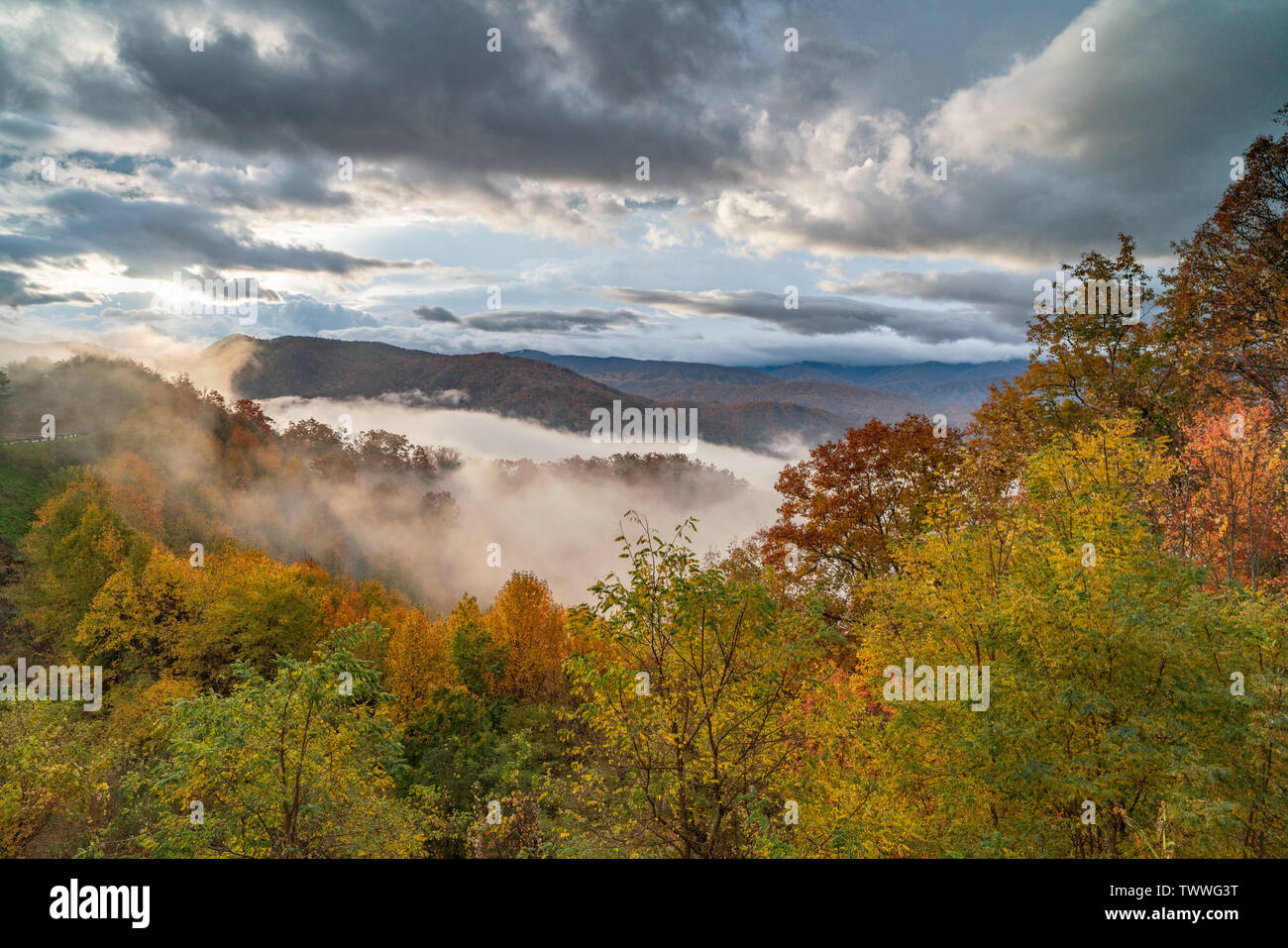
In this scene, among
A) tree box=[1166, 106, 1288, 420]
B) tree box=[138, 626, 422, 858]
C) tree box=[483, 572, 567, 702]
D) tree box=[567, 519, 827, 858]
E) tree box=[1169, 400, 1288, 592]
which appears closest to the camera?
tree box=[567, 519, 827, 858]

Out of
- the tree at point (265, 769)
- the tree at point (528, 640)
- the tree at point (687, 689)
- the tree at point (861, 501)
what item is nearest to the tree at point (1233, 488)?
the tree at point (861, 501)

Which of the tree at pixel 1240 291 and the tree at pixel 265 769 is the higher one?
the tree at pixel 1240 291

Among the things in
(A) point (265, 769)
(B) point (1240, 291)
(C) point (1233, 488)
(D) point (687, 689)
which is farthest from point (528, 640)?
(B) point (1240, 291)

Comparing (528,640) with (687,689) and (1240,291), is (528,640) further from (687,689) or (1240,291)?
(1240,291)

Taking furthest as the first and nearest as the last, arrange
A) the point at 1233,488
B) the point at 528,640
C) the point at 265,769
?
the point at 528,640, the point at 1233,488, the point at 265,769

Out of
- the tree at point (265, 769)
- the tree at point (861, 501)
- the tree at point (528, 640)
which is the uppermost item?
the tree at point (861, 501)

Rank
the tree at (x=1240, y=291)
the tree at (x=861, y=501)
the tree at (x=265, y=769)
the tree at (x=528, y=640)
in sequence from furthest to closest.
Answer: the tree at (x=528, y=640) < the tree at (x=861, y=501) < the tree at (x=1240, y=291) < the tree at (x=265, y=769)

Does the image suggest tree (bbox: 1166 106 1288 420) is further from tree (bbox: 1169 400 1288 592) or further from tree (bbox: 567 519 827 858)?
tree (bbox: 567 519 827 858)

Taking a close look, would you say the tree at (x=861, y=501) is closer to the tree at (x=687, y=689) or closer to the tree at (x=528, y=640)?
the tree at (x=687, y=689)

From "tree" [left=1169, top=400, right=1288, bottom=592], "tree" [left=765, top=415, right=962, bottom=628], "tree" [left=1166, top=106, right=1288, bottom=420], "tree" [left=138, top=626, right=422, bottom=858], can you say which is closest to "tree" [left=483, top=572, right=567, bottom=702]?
"tree" [left=765, top=415, right=962, bottom=628]

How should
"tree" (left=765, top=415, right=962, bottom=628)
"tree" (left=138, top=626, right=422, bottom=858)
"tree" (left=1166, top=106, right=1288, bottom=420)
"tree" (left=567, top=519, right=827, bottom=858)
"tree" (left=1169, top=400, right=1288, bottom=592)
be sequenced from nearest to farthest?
1. "tree" (left=567, top=519, right=827, bottom=858)
2. "tree" (left=138, top=626, right=422, bottom=858)
3. "tree" (left=1169, top=400, right=1288, bottom=592)
4. "tree" (left=1166, top=106, right=1288, bottom=420)
5. "tree" (left=765, top=415, right=962, bottom=628)

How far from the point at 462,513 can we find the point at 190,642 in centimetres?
14404

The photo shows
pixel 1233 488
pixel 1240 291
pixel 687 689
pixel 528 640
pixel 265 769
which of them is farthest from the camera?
pixel 528 640
